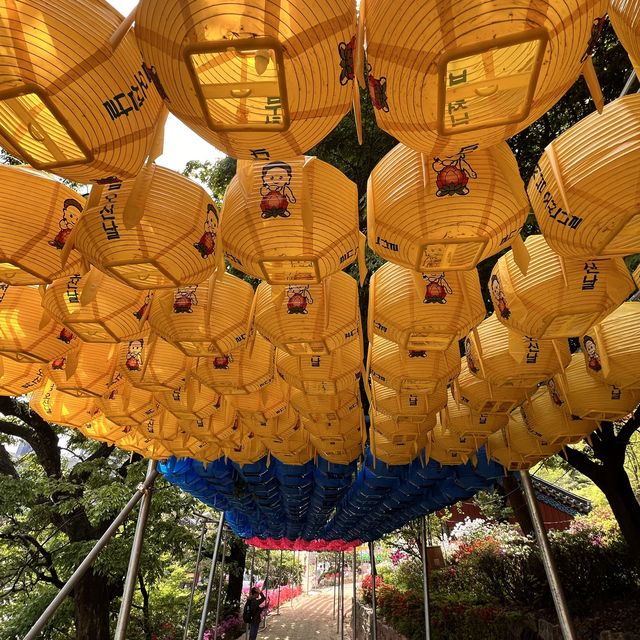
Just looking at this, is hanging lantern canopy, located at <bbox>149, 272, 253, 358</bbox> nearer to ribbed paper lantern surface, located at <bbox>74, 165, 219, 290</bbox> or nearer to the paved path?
ribbed paper lantern surface, located at <bbox>74, 165, 219, 290</bbox>

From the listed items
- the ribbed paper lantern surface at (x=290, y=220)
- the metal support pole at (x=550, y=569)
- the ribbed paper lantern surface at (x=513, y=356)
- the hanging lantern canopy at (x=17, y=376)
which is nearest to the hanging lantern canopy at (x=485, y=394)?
the ribbed paper lantern surface at (x=513, y=356)

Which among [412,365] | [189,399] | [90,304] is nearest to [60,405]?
[189,399]

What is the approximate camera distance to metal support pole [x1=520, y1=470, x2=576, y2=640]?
360cm

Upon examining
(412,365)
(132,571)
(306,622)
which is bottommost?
(132,571)

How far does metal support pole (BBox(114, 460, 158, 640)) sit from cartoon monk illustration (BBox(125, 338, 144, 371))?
216cm

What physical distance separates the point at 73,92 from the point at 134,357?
2.03 m

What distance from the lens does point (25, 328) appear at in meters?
2.43

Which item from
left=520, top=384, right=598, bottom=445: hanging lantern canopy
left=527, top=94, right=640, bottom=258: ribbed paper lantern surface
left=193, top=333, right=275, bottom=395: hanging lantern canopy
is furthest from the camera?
left=520, top=384, right=598, bottom=445: hanging lantern canopy

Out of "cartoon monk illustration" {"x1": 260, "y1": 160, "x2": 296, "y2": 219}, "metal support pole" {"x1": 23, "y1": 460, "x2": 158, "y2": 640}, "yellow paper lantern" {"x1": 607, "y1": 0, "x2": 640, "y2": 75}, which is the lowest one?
"metal support pole" {"x1": 23, "y1": 460, "x2": 158, "y2": 640}

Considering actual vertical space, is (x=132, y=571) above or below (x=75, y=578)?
above

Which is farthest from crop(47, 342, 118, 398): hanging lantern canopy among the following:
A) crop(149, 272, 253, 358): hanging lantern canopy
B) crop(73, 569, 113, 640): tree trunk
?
crop(73, 569, 113, 640): tree trunk

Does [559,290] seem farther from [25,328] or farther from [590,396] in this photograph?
[25,328]

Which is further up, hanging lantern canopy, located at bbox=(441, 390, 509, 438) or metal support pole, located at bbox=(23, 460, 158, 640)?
hanging lantern canopy, located at bbox=(441, 390, 509, 438)

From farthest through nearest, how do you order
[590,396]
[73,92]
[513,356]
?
[590,396] → [513,356] → [73,92]
